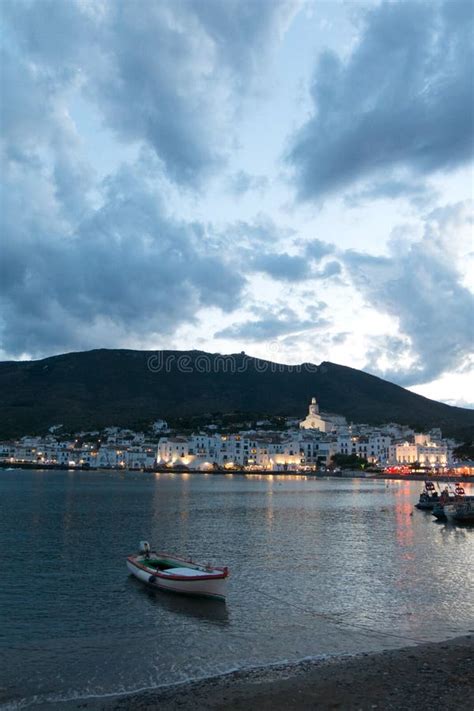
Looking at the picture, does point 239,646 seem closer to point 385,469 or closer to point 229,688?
point 229,688

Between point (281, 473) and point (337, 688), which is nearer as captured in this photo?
point (337, 688)

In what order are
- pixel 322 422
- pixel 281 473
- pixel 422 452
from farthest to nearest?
pixel 322 422 < pixel 281 473 < pixel 422 452

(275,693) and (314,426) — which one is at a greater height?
(314,426)

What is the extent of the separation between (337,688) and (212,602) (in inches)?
338

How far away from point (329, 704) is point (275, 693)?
1.16 meters

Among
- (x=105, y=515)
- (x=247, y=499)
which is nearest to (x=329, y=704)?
(x=105, y=515)

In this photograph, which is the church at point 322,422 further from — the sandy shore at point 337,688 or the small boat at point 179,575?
the sandy shore at point 337,688

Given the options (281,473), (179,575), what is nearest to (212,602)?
(179,575)

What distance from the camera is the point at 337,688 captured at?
38.7 feet

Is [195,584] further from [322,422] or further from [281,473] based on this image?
[322,422]

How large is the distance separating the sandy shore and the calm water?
0.93 m

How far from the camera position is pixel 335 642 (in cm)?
1566

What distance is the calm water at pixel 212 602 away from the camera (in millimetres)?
14094

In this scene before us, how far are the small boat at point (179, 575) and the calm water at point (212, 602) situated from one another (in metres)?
0.41
